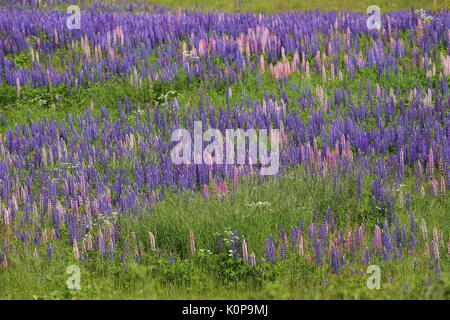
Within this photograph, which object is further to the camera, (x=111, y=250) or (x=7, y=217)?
(x=7, y=217)

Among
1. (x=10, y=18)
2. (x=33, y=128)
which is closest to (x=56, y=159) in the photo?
(x=33, y=128)

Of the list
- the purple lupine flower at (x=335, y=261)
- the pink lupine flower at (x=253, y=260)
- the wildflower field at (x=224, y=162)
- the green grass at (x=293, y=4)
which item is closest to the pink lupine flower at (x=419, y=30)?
the wildflower field at (x=224, y=162)

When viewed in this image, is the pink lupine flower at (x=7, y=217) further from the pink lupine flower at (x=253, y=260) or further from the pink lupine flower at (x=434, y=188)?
the pink lupine flower at (x=434, y=188)

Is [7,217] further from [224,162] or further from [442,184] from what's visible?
[442,184]

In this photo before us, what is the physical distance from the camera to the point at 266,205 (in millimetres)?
8703

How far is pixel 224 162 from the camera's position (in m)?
10.2

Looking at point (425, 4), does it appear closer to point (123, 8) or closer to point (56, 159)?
point (123, 8)

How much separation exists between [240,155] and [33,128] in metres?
3.70

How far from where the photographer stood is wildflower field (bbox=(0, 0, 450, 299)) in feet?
25.4

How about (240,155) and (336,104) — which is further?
(336,104)

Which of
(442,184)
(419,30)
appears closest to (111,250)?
(442,184)

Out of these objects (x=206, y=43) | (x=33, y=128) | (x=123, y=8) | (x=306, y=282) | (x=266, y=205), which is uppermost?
(x=123, y=8)

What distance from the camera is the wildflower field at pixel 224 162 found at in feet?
25.4
